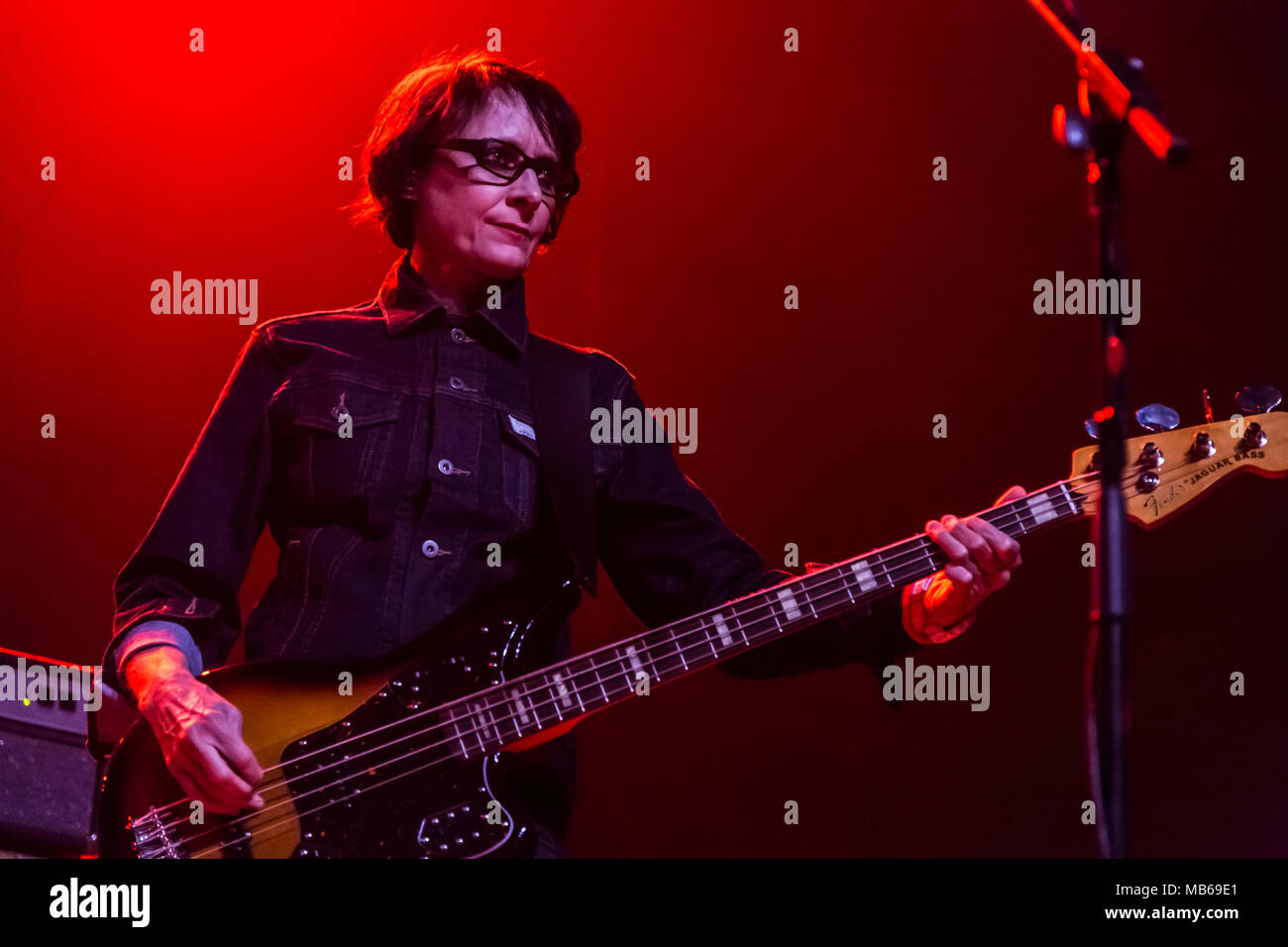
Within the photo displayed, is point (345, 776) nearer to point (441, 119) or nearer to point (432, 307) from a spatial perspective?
point (432, 307)

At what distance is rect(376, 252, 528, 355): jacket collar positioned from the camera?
2.38 meters

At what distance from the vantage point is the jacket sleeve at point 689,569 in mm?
2188

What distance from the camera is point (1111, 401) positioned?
4.96 ft

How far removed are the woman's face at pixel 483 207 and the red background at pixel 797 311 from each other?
0.99 meters

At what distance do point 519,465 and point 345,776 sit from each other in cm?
67

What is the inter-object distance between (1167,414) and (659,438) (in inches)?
36.9

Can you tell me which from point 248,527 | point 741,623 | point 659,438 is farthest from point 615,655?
point 248,527

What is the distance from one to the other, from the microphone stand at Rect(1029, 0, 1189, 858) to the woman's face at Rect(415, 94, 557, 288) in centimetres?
110

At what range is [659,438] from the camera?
2.45 m

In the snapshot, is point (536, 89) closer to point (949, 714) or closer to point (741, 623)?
point (741, 623)

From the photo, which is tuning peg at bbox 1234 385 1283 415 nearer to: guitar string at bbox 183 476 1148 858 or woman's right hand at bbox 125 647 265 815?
guitar string at bbox 183 476 1148 858

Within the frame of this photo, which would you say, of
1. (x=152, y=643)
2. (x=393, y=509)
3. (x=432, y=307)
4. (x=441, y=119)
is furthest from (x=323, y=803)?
(x=441, y=119)

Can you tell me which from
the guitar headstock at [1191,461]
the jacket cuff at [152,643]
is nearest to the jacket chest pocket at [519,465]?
the jacket cuff at [152,643]

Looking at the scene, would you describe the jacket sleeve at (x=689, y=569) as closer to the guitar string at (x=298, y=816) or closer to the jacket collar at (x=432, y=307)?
the jacket collar at (x=432, y=307)
